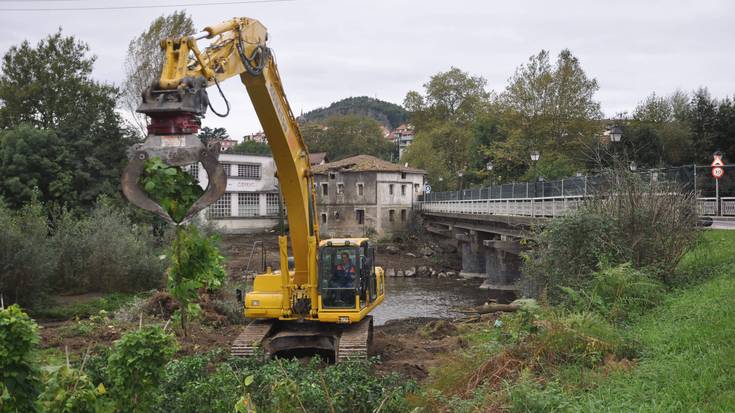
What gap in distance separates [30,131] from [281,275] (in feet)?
91.5

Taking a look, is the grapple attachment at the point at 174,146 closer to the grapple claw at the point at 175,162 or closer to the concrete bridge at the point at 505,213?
the grapple claw at the point at 175,162

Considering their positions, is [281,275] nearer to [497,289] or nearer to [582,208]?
[582,208]

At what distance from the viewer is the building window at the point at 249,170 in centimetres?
5671

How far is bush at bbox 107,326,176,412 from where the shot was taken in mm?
6262

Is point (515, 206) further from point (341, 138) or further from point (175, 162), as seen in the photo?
point (341, 138)

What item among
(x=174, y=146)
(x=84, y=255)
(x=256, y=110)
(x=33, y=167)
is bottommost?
(x=84, y=255)

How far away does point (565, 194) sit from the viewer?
75.2 ft

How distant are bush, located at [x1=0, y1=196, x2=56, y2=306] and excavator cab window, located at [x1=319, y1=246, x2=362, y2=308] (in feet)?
39.1

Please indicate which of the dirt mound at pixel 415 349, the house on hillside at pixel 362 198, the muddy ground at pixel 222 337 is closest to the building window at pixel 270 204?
the house on hillside at pixel 362 198

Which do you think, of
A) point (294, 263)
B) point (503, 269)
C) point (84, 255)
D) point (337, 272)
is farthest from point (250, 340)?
point (503, 269)

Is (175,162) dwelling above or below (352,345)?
above

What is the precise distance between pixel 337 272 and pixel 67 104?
118ft

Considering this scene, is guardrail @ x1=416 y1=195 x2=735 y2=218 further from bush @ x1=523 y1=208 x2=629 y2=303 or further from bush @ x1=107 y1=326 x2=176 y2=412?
bush @ x1=107 y1=326 x2=176 y2=412

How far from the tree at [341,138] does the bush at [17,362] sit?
83647mm
